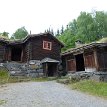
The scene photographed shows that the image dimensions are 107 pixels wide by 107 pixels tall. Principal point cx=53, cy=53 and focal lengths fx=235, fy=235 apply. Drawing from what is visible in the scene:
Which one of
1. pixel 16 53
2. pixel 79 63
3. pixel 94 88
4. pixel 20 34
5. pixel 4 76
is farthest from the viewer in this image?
pixel 20 34

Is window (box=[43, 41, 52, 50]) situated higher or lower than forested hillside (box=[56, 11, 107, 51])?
lower

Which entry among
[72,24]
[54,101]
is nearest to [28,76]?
[54,101]

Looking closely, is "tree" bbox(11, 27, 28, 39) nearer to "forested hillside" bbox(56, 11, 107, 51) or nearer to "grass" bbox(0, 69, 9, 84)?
"forested hillside" bbox(56, 11, 107, 51)

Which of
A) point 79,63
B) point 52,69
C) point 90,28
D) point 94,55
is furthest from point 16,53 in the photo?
point 90,28

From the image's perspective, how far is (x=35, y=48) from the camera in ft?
115

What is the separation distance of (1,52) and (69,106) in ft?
76.1

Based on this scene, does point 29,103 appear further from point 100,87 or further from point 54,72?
point 54,72

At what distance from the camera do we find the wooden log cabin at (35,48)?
34812 millimetres

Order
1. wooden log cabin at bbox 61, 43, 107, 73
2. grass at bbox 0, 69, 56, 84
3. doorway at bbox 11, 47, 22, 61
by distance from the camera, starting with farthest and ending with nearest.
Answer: doorway at bbox 11, 47, 22, 61
grass at bbox 0, 69, 56, 84
wooden log cabin at bbox 61, 43, 107, 73

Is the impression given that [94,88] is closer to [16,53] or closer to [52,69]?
[52,69]

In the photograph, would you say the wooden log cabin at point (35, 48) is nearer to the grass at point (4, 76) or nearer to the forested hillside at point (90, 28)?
the grass at point (4, 76)

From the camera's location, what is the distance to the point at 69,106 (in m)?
14.3

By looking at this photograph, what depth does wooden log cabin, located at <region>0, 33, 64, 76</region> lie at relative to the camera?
34.8 m

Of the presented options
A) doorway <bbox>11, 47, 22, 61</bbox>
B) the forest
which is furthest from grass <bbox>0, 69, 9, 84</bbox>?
the forest
